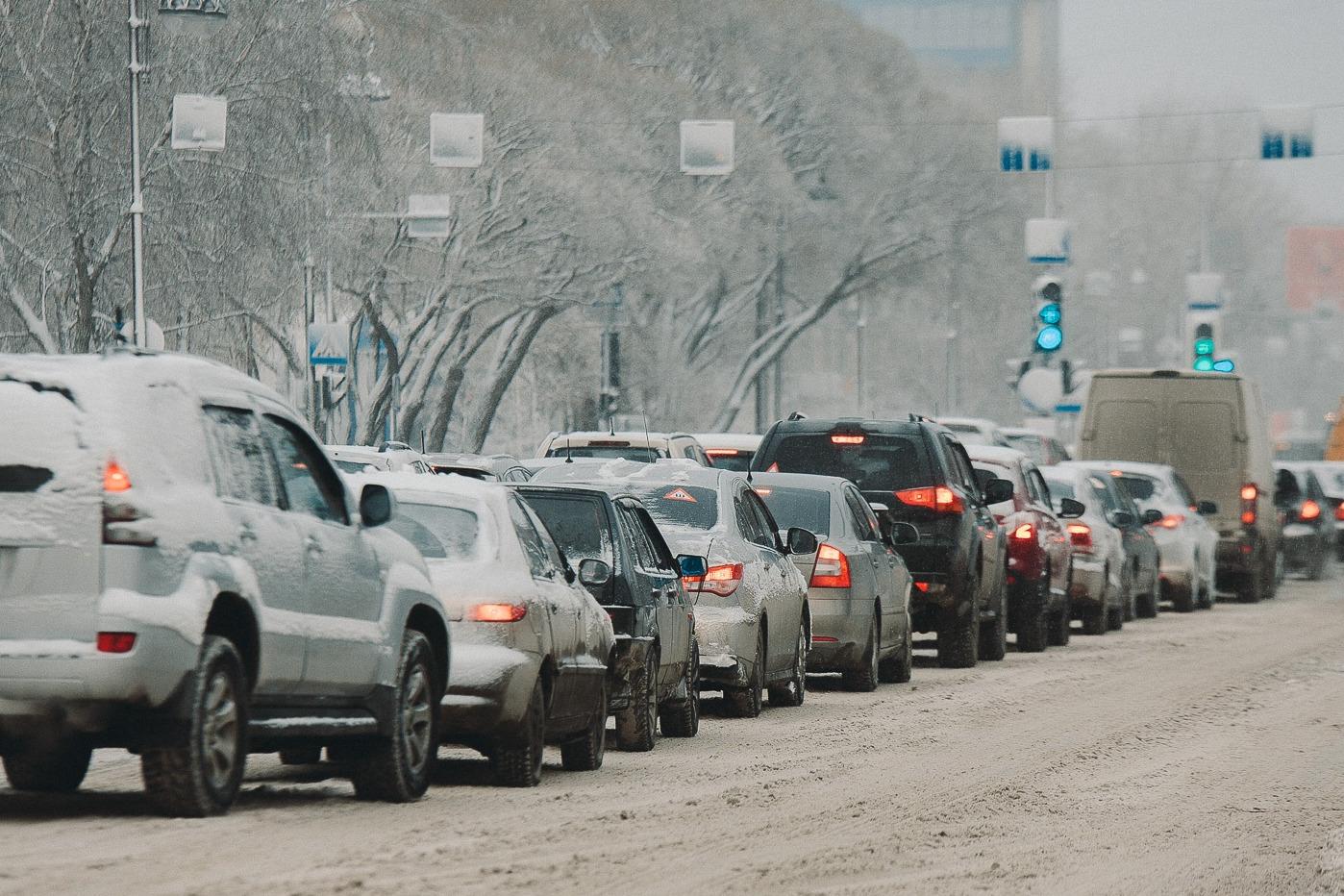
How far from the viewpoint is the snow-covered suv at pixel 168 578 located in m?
10.0

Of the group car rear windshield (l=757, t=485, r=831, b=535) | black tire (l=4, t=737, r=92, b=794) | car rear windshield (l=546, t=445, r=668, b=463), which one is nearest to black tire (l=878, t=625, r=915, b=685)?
car rear windshield (l=757, t=485, r=831, b=535)

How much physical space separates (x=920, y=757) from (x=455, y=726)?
10.2 ft

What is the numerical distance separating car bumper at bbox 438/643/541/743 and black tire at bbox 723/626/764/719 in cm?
498

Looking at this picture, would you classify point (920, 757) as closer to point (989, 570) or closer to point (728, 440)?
point (989, 570)

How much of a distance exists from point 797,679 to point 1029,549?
7.63 meters

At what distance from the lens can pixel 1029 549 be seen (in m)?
26.1

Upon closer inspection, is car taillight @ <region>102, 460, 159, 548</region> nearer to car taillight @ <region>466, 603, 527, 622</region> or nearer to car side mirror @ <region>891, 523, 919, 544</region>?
car taillight @ <region>466, 603, 527, 622</region>

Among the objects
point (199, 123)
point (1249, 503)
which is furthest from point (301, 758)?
point (199, 123)

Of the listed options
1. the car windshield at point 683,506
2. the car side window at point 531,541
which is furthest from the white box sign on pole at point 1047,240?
the car side window at point 531,541

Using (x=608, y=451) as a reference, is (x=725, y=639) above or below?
below

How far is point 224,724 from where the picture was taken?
10.5 meters

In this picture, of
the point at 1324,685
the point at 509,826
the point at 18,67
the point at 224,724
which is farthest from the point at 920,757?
the point at 18,67

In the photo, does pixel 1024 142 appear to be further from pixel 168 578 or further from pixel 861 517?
pixel 168 578

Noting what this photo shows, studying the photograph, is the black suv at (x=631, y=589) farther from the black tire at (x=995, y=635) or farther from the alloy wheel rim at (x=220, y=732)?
the black tire at (x=995, y=635)
